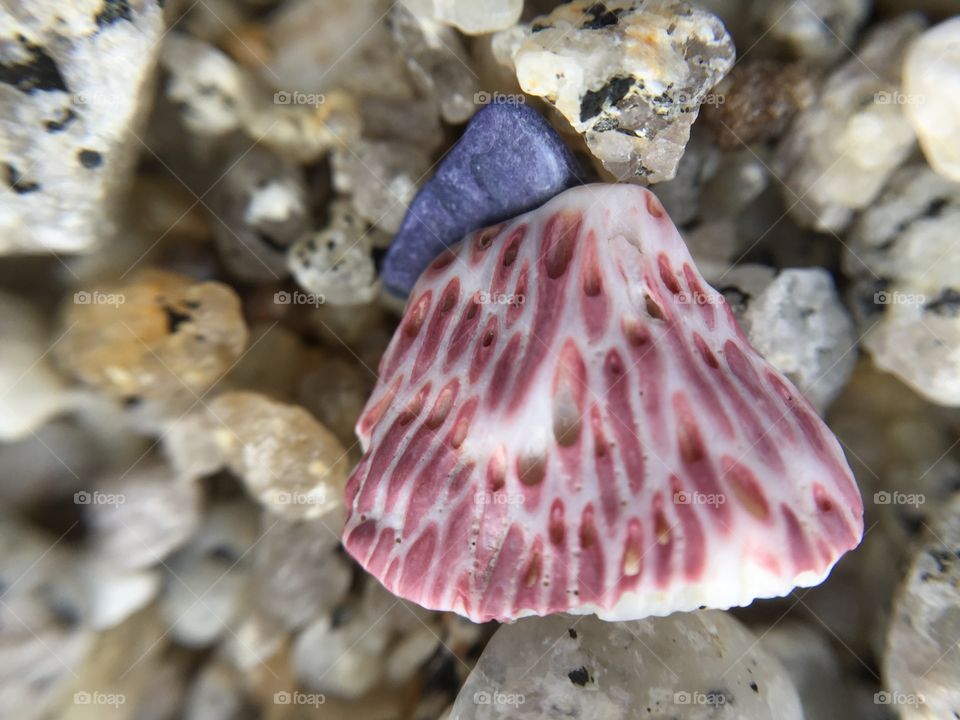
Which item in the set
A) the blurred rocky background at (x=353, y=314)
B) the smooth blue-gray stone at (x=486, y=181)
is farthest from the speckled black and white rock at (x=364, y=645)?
the smooth blue-gray stone at (x=486, y=181)

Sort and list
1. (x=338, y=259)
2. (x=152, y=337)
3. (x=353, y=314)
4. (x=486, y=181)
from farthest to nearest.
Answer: (x=353, y=314)
(x=338, y=259)
(x=152, y=337)
(x=486, y=181)

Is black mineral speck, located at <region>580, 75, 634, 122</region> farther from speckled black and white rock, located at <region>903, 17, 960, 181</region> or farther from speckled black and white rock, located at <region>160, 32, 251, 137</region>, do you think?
speckled black and white rock, located at <region>160, 32, 251, 137</region>

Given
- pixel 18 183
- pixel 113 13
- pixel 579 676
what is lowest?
pixel 579 676

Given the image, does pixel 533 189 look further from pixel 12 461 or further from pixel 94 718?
pixel 94 718

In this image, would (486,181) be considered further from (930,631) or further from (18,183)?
(930,631)

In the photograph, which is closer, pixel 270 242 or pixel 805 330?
pixel 805 330

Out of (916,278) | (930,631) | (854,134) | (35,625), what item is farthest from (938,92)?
(35,625)
